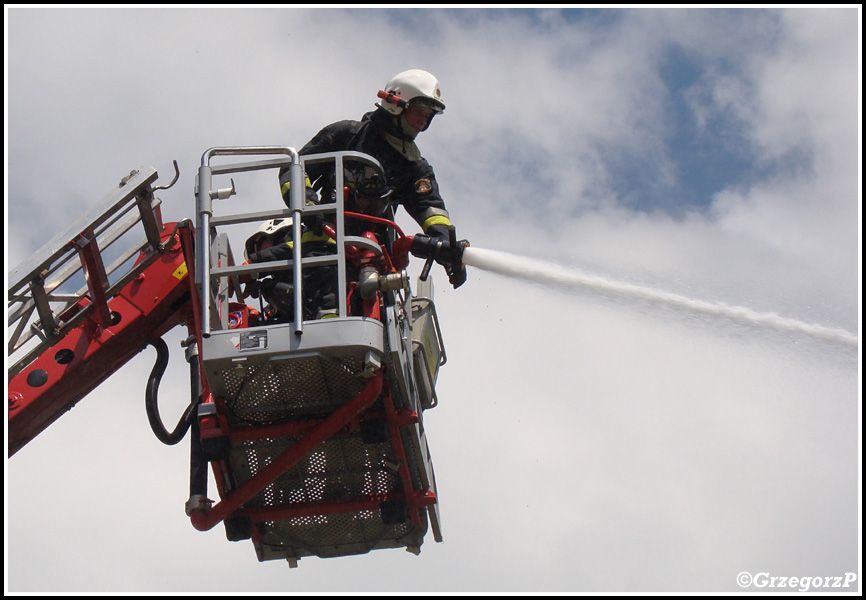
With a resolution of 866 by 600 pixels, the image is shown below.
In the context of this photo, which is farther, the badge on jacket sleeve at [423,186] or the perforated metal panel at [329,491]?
the badge on jacket sleeve at [423,186]

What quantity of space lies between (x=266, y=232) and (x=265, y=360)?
1929 mm

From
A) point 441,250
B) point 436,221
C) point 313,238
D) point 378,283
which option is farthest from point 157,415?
point 436,221

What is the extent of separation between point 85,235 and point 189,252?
41.4 inches

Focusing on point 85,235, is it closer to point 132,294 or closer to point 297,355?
point 132,294

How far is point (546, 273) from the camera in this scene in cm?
1007

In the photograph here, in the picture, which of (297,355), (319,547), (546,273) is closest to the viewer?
(297,355)

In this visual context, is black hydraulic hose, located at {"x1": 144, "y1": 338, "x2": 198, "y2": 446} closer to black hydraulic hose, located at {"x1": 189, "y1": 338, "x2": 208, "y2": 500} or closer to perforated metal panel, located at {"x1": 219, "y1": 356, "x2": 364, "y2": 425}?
black hydraulic hose, located at {"x1": 189, "y1": 338, "x2": 208, "y2": 500}

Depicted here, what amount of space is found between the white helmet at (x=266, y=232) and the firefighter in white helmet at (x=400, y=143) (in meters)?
0.63

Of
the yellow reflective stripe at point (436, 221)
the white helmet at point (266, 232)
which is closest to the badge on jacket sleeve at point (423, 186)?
the yellow reflective stripe at point (436, 221)

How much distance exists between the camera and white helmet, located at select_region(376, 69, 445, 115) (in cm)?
997

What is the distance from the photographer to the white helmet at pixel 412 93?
32.7 feet

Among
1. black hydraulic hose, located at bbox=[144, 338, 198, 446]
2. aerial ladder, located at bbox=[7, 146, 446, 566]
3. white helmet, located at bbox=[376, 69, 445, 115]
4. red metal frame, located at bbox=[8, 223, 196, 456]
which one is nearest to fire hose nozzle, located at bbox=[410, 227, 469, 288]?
aerial ladder, located at bbox=[7, 146, 446, 566]

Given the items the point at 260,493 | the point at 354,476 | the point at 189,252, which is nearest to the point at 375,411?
the point at 354,476

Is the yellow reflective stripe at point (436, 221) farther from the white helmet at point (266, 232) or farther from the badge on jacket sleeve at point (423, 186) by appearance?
the white helmet at point (266, 232)
